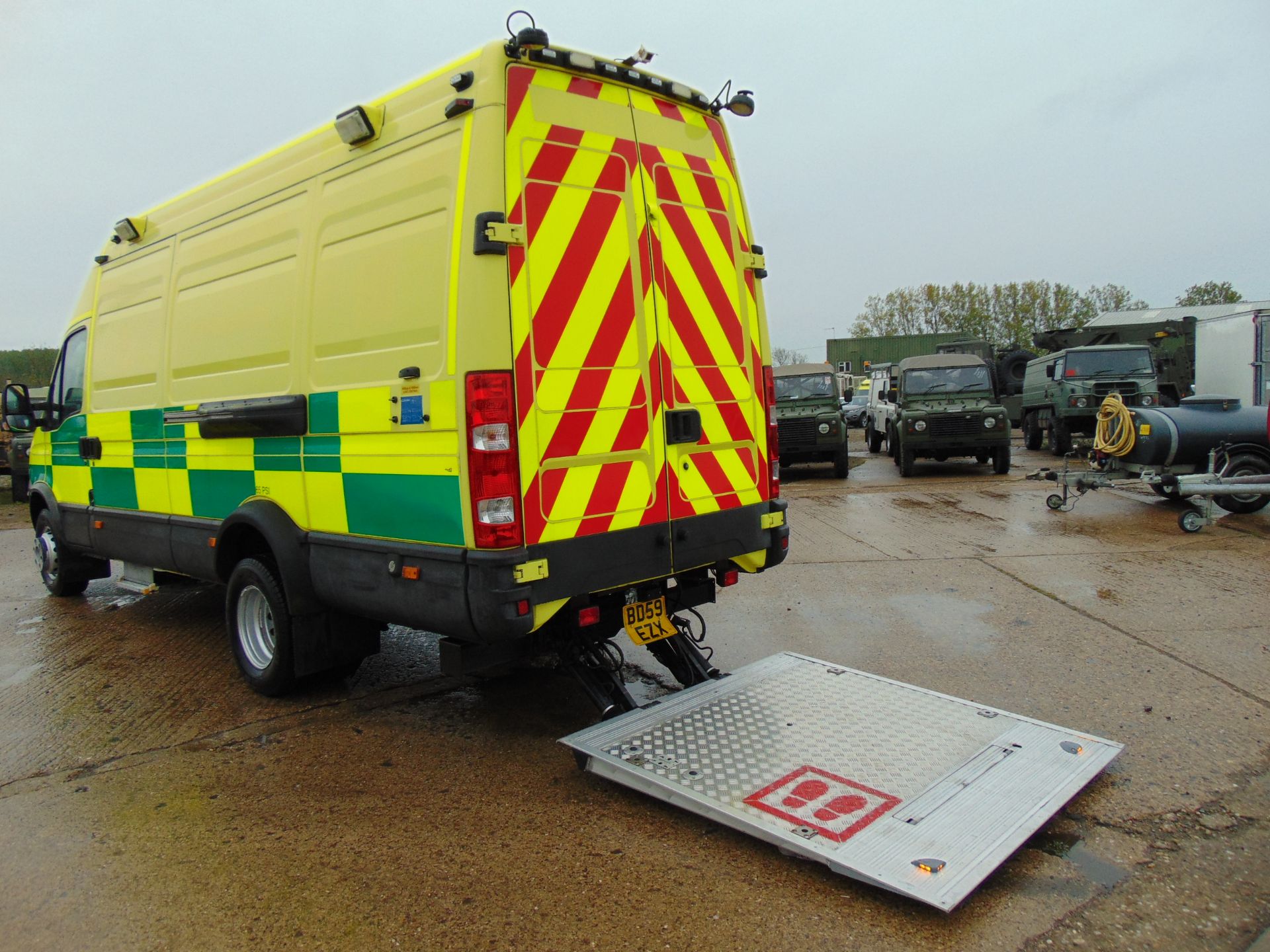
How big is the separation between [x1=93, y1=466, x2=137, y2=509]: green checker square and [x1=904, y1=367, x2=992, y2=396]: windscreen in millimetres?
12175

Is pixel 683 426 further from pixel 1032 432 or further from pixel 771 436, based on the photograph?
pixel 1032 432

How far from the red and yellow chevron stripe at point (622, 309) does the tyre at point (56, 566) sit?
5.67 metres

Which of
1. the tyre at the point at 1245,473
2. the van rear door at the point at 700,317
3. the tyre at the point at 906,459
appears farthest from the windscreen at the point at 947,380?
the van rear door at the point at 700,317

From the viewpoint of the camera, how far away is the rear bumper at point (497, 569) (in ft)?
10.8

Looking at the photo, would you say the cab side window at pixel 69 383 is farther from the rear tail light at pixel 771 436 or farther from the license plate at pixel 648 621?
the rear tail light at pixel 771 436

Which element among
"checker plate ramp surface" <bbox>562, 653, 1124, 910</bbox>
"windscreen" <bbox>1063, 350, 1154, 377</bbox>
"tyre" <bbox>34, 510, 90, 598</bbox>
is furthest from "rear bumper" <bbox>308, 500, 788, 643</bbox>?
"windscreen" <bbox>1063, 350, 1154, 377</bbox>

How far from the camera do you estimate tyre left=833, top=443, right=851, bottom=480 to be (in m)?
14.8

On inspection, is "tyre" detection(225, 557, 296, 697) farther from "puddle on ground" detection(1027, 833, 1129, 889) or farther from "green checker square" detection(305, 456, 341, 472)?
"puddle on ground" detection(1027, 833, 1129, 889)

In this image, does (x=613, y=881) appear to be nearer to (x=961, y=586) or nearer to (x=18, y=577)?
(x=961, y=586)

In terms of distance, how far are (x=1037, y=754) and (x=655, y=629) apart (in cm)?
163

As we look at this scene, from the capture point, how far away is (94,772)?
385 cm

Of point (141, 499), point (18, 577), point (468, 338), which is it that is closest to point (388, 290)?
point (468, 338)

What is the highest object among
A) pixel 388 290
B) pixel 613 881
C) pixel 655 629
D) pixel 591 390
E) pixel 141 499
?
pixel 388 290

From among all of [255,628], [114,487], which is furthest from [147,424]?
[255,628]
